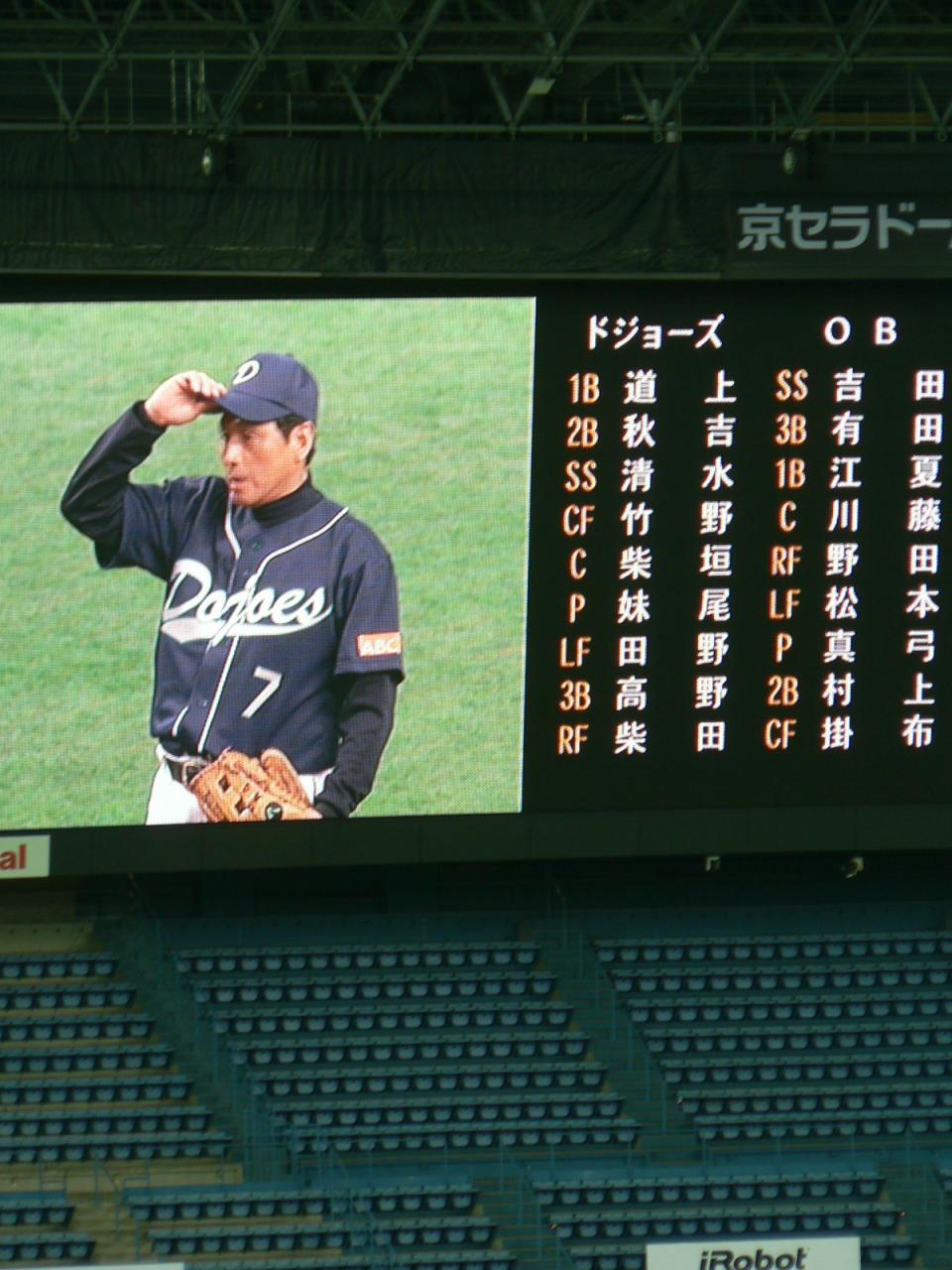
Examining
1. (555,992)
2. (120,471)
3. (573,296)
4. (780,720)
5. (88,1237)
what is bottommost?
(88,1237)

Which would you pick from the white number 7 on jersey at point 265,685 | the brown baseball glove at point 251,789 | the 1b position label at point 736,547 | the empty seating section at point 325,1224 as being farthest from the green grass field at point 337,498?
the empty seating section at point 325,1224

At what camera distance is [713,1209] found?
18375mm

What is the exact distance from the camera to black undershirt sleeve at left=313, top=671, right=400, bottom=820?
18219 millimetres

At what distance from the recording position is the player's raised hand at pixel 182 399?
17797 millimetres

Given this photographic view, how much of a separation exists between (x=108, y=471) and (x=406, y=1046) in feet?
16.3

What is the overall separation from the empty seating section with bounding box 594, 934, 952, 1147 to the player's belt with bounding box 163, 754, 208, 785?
13.0ft

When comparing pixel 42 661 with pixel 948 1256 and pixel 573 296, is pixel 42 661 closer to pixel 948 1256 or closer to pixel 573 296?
pixel 573 296

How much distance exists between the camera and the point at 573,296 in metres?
18.1

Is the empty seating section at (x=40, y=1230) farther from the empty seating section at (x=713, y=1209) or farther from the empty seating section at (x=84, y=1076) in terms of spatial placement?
the empty seating section at (x=713, y=1209)

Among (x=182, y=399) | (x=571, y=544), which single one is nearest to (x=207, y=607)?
(x=182, y=399)

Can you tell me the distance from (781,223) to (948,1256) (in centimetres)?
748

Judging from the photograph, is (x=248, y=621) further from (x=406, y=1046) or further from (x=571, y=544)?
(x=406, y=1046)

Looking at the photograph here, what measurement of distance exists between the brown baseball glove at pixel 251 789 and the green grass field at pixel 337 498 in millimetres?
473

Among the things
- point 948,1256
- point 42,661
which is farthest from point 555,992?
point 42,661
